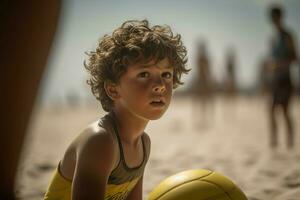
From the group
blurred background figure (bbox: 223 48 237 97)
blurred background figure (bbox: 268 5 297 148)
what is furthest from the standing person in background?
blurred background figure (bbox: 268 5 297 148)

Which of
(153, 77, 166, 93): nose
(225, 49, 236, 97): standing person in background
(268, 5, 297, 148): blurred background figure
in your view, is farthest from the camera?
(225, 49, 236, 97): standing person in background

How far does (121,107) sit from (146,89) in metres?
0.21

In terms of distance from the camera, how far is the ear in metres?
2.57

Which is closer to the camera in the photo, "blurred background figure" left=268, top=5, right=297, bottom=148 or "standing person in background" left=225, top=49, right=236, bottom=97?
"blurred background figure" left=268, top=5, right=297, bottom=148

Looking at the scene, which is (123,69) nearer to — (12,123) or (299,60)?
(12,123)

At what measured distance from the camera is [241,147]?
763 cm

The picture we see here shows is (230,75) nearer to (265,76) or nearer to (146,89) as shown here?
(265,76)

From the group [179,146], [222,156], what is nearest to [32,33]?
[222,156]

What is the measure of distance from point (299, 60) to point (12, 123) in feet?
18.8

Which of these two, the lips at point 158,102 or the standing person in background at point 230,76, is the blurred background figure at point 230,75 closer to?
the standing person in background at point 230,76

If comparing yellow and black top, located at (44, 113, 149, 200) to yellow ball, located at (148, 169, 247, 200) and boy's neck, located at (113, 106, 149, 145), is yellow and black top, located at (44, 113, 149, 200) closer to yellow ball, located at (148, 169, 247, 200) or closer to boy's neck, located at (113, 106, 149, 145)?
boy's neck, located at (113, 106, 149, 145)

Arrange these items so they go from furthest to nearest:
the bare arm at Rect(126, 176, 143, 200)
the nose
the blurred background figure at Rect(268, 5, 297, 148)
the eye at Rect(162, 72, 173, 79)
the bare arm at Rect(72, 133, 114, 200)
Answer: the blurred background figure at Rect(268, 5, 297, 148) < the bare arm at Rect(126, 176, 143, 200) < the eye at Rect(162, 72, 173, 79) < the nose < the bare arm at Rect(72, 133, 114, 200)

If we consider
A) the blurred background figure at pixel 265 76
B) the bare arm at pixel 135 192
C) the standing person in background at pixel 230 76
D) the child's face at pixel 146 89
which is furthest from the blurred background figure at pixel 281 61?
the standing person in background at pixel 230 76

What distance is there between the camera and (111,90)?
260 centimetres
